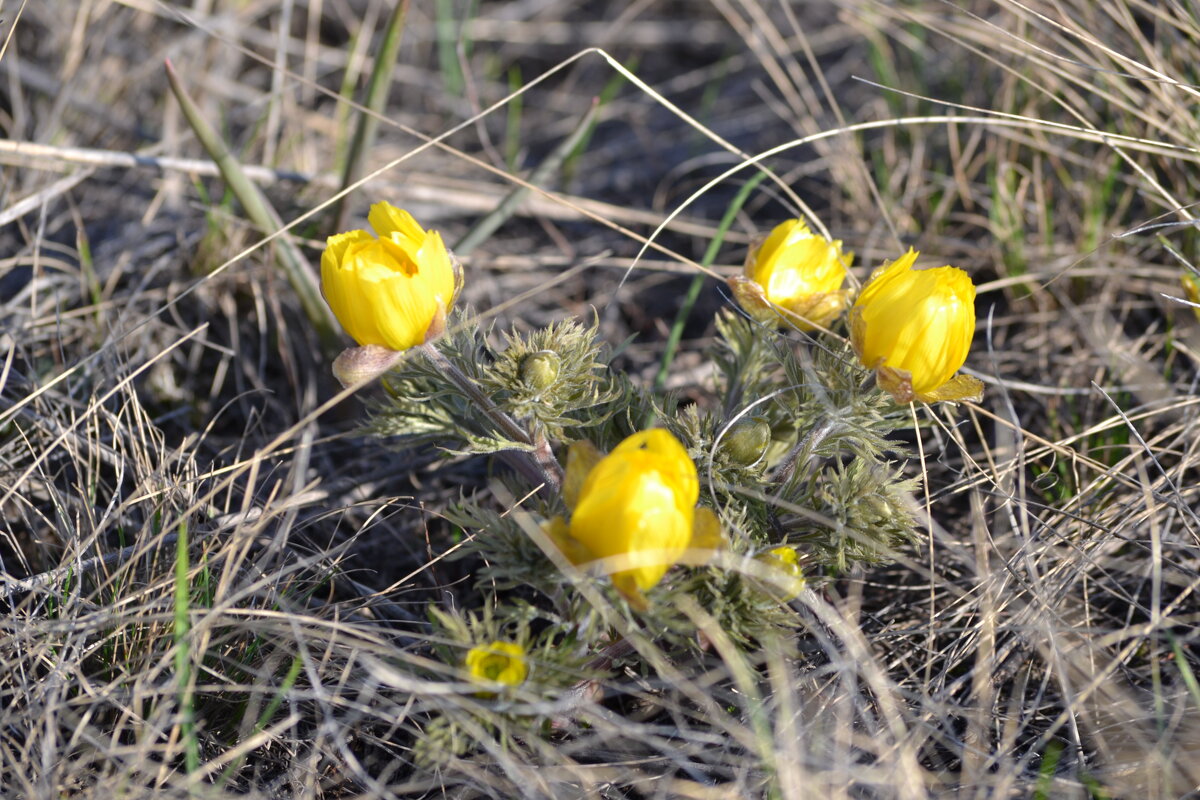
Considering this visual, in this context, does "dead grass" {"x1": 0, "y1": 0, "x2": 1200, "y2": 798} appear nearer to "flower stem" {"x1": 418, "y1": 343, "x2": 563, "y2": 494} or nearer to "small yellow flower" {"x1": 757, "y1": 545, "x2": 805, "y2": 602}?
"small yellow flower" {"x1": 757, "y1": 545, "x2": 805, "y2": 602}

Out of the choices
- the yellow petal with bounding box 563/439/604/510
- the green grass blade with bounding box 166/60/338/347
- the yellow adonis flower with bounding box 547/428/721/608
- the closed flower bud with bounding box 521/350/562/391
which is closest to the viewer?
the yellow adonis flower with bounding box 547/428/721/608

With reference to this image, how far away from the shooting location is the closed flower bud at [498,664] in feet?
4.11

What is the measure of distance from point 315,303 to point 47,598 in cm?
79

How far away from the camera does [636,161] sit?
3041mm

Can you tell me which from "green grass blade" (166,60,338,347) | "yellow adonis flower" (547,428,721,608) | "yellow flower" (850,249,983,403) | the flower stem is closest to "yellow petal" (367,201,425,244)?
the flower stem

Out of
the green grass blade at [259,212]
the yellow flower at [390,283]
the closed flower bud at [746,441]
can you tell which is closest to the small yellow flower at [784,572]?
the closed flower bud at [746,441]

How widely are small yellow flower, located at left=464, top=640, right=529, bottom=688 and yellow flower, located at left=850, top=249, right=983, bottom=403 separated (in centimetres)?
67

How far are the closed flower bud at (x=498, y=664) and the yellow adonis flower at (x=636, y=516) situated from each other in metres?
0.16

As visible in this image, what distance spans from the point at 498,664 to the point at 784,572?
428 mm

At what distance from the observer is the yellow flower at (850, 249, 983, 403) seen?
132cm

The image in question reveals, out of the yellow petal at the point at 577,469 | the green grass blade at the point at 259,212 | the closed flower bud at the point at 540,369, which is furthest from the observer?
the green grass blade at the point at 259,212

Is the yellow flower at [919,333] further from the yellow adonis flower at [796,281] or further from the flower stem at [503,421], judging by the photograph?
the flower stem at [503,421]

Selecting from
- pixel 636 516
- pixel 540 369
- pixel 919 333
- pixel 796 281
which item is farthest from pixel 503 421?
pixel 919 333

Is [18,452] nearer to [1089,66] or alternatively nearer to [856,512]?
[856,512]
